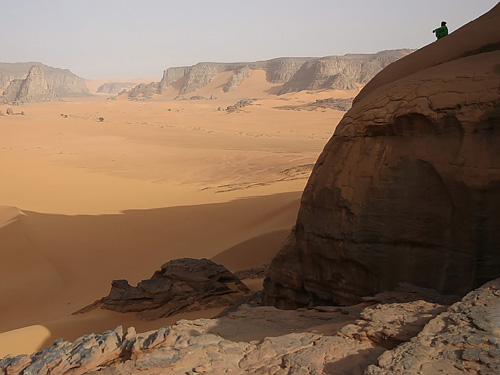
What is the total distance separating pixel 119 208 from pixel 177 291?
8.37 metres

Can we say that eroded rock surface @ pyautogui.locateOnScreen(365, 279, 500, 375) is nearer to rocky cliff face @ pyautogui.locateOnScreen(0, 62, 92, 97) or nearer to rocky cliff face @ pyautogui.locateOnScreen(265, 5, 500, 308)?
rocky cliff face @ pyautogui.locateOnScreen(265, 5, 500, 308)

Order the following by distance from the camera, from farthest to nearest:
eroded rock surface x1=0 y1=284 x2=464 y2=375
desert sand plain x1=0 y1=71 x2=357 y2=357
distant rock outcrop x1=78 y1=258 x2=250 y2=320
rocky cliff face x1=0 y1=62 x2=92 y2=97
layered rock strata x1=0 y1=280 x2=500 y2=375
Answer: rocky cliff face x1=0 y1=62 x2=92 y2=97
desert sand plain x1=0 y1=71 x2=357 y2=357
distant rock outcrop x1=78 y1=258 x2=250 y2=320
eroded rock surface x1=0 y1=284 x2=464 y2=375
layered rock strata x1=0 y1=280 x2=500 y2=375

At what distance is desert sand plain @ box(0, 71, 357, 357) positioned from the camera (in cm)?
857

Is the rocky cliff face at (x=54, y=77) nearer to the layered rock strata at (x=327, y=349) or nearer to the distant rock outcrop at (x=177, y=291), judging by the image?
the distant rock outcrop at (x=177, y=291)

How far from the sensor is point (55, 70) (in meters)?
116

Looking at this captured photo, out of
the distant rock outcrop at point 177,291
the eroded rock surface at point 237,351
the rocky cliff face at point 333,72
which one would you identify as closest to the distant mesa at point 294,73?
the rocky cliff face at point 333,72

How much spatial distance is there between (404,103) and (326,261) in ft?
6.05

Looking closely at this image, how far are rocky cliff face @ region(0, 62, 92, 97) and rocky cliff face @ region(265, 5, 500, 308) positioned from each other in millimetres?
107323

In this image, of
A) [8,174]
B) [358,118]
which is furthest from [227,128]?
[358,118]

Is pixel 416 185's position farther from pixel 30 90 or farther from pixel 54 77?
pixel 54 77

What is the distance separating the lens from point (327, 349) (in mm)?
3102

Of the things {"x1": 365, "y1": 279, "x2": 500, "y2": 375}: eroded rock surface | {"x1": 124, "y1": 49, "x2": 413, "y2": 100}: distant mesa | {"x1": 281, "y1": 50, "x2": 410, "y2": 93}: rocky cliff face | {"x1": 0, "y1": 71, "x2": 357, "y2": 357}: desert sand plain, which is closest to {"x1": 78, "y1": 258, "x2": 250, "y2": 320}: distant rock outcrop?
{"x1": 0, "y1": 71, "x2": 357, "y2": 357}: desert sand plain

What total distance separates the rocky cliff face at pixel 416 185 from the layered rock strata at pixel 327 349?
0.85m

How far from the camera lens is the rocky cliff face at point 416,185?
4047mm
